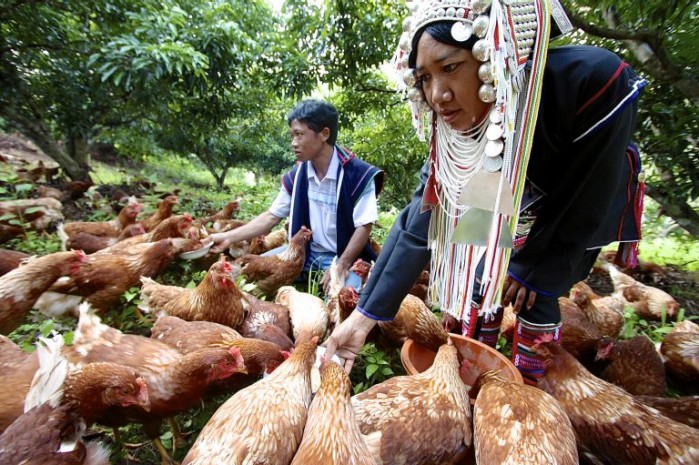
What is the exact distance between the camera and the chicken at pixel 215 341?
2.24 metres

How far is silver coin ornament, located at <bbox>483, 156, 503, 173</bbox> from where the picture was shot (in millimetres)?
1507

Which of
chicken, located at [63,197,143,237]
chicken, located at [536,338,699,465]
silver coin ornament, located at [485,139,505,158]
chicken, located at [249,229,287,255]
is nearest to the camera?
silver coin ornament, located at [485,139,505,158]

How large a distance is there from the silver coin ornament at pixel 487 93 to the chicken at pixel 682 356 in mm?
2654

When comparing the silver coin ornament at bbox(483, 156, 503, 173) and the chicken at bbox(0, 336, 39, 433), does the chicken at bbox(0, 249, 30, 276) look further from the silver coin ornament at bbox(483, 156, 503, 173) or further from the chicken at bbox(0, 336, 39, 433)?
the silver coin ornament at bbox(483, 156, 503, 173)

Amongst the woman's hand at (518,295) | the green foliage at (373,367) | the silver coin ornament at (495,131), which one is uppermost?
the silver coin ornament at (495,131)

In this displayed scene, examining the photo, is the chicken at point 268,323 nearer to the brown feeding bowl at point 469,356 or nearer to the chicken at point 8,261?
the brown feeding bowl at point 469,356

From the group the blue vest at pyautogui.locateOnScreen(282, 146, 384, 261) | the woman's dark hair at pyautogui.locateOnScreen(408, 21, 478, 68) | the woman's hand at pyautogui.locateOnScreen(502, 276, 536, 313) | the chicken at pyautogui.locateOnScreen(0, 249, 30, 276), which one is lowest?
the chicken at pyautogui.locateOnScreen(0, 249, 30, 276)

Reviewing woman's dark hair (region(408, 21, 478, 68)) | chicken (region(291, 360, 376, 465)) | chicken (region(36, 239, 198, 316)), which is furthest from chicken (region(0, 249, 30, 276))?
woman's dark hair (region(408, 21, 478, 68))

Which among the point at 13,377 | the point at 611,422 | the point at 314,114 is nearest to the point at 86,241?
the point at 13,377

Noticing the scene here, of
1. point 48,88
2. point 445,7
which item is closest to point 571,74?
point 445,7

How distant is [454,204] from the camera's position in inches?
68.0

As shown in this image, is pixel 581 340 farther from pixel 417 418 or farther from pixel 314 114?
pixel 314 114

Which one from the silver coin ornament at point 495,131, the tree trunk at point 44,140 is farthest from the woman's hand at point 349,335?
the tree trunk at point 44,140

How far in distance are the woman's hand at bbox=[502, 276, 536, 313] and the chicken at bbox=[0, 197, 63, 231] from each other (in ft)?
17.9
